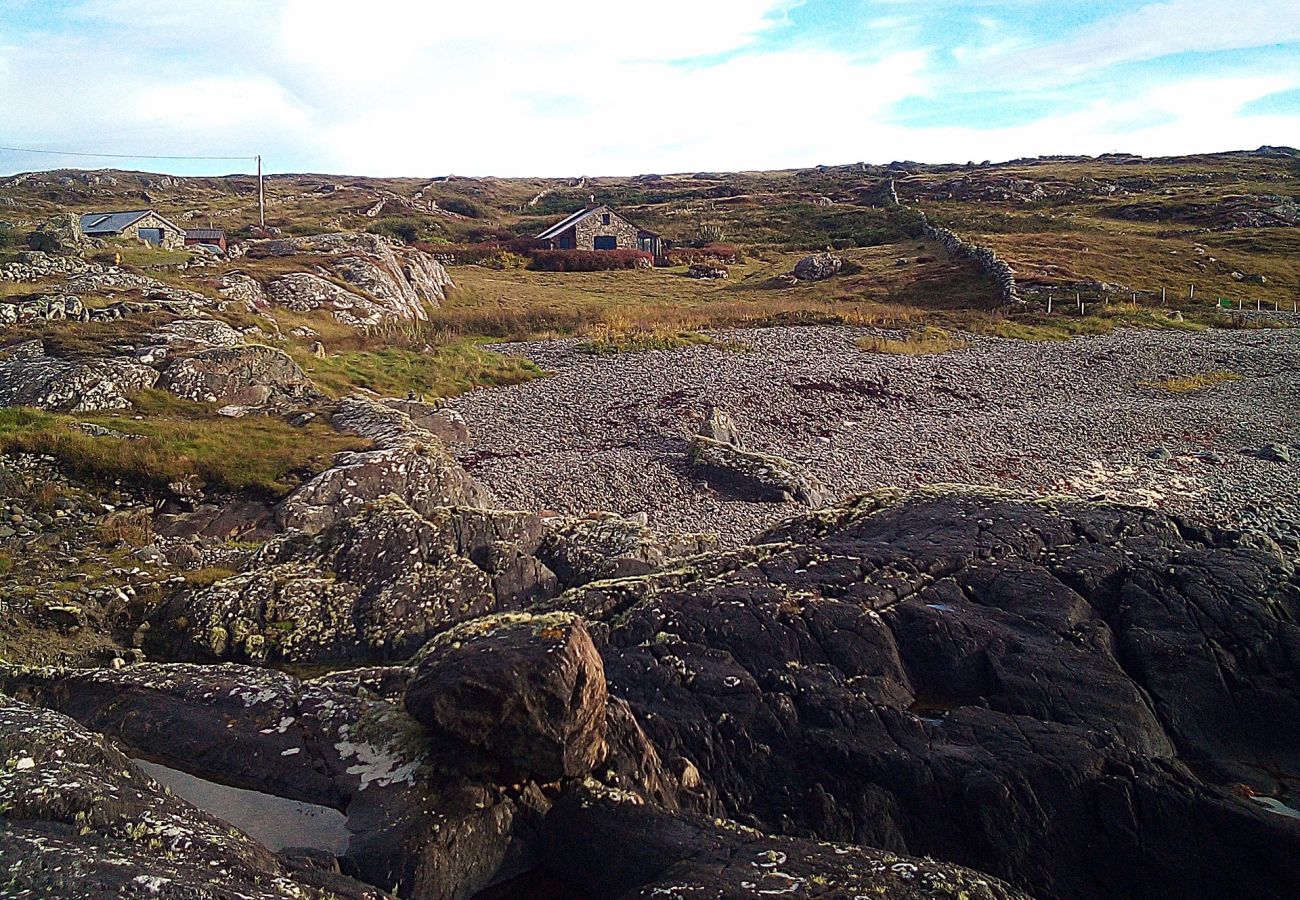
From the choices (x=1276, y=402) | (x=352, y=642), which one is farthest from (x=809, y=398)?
(x=352, y=642)

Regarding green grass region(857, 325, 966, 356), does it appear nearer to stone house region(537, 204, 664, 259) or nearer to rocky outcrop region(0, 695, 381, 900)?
rocky outcrop region(0, 695, 381, 900)

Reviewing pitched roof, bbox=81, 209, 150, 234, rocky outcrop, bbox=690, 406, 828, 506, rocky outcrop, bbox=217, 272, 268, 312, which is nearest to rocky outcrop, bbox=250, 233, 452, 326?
rocky outcrop, bbox=217, 272, 268, 312

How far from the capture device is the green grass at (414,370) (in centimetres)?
2838

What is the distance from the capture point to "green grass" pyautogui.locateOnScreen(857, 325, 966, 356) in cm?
3622

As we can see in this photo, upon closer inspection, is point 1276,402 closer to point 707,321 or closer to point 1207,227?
point 707,321

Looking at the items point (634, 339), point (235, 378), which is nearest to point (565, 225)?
point (634, 339)

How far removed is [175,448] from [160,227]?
52.0m

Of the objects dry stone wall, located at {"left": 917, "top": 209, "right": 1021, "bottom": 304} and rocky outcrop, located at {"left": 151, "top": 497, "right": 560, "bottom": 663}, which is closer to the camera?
rocky outcrop, located at {"left": 151, "top": 497, "right": 560, "bottom": 663}

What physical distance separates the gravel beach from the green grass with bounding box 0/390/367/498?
4.70 metres

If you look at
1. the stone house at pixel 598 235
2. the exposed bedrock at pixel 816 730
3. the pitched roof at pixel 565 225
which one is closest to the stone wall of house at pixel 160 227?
the stone house at pixel 598 235

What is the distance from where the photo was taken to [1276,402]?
2953 cm

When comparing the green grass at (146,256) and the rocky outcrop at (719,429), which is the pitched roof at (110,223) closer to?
the green grass at (146,256)

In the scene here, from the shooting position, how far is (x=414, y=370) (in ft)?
101

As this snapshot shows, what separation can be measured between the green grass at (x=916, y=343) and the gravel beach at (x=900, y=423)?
0.64 m
